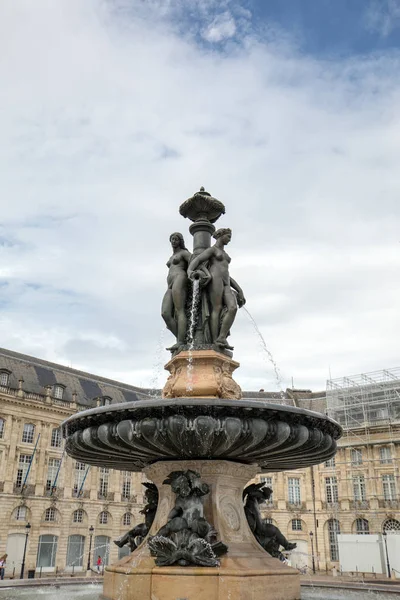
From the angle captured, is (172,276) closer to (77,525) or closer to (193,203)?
(193,203)

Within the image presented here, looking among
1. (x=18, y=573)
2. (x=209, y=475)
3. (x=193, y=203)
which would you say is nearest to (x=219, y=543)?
(x=209, y=475)

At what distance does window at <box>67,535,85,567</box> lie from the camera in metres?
45.5

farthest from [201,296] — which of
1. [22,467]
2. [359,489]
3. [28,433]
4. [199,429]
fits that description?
[359,489]

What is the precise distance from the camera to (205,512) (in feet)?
25.9

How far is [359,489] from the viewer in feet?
173

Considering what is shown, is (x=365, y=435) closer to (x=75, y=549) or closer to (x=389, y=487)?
(x=389, y=487)

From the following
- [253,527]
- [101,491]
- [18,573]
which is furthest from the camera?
[101,491]

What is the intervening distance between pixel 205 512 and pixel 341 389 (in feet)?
154

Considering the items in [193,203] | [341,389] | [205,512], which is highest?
[341,389]

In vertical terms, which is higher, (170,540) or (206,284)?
(206,284)

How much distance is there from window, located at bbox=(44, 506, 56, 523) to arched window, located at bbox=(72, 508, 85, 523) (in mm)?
2108

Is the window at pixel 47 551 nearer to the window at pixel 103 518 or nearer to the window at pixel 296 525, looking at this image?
the window at pixel 103 518

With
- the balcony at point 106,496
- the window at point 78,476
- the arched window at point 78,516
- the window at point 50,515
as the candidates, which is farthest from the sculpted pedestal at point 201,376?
the balcony at point 106,496

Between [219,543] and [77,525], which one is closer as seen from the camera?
[219,543]
